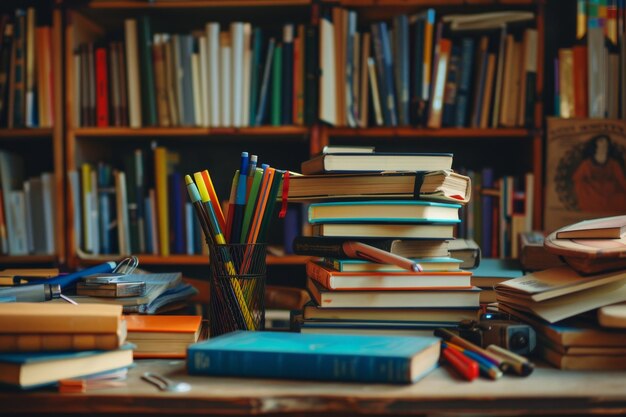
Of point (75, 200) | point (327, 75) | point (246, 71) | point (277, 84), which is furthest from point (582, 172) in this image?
point (75, 200)

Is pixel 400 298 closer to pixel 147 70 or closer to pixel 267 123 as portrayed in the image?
pixel 267 123

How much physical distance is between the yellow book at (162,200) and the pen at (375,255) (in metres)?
1.32

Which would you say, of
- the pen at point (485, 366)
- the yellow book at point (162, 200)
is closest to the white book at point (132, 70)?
the yellow book at point (162, 200)

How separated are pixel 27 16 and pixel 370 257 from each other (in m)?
1.77

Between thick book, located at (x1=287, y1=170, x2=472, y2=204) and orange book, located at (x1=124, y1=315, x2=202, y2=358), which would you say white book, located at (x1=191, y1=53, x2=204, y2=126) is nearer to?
thick book, located at (x1=287, y1=170, x2=472, y2=204)

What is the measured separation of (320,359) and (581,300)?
372mm

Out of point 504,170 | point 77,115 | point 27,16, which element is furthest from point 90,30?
point 504,170

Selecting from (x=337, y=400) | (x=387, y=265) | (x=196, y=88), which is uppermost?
(x=196, y=88)

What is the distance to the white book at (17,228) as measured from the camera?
212 cm

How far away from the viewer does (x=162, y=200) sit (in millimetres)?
2104

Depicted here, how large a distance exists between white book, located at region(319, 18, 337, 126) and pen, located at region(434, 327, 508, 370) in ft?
3.97

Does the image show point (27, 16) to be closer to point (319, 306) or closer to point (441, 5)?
point (441, 5)

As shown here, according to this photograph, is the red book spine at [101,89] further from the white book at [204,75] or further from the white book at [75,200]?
the white book at [204,75]

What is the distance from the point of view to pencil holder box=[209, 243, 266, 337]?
89cm
